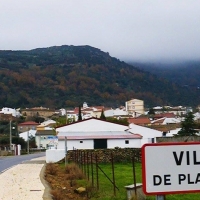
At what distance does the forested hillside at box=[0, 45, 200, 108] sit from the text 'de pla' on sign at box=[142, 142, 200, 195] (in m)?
146

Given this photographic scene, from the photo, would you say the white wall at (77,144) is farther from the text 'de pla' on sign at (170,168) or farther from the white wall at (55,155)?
the text 'de pla' on sign at (170,168)

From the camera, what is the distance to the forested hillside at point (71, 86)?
6024 inches

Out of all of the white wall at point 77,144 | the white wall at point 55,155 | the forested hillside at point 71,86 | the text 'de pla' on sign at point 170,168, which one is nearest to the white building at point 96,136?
the white wall at point 77,144

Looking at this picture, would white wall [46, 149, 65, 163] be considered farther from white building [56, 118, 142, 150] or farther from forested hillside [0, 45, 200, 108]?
forested hillside [0, 45, 200, 108]

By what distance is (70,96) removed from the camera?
516 feet

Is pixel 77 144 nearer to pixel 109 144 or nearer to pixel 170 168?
pixel 109 144

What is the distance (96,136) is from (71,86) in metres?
120

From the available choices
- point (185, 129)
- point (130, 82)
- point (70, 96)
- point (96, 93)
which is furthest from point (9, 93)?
point (185, 129)

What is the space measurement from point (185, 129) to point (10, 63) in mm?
143529

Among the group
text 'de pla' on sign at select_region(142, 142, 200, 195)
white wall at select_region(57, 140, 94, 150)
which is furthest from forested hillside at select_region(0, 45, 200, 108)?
text 'de pla' on sign at select_region(142, 142, 200, 195)

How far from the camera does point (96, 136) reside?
41938 mm

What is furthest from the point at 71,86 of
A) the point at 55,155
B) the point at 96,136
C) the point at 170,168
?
the point at 170,168

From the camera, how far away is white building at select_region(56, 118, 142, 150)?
135 ft

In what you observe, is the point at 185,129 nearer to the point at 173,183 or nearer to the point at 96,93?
the point at 173,183
